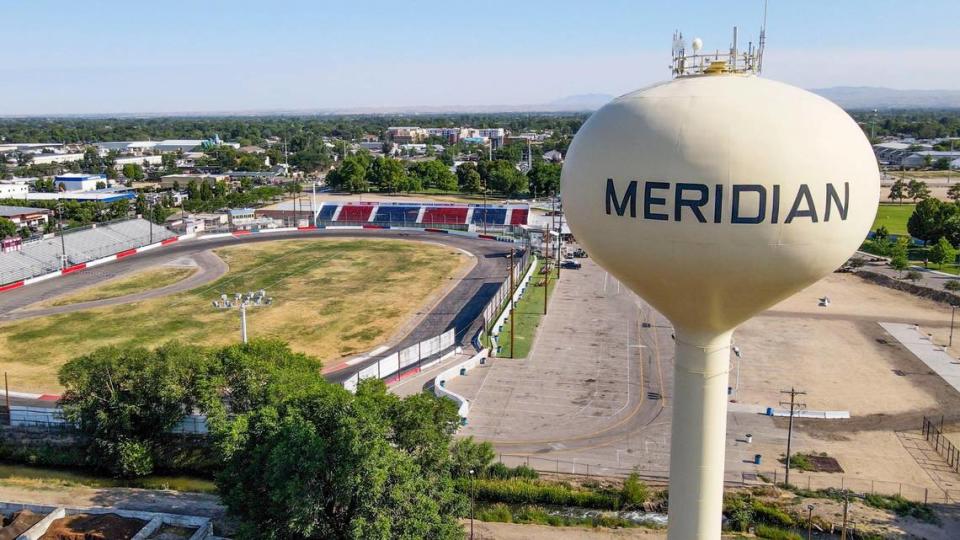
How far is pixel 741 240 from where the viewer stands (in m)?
15.7

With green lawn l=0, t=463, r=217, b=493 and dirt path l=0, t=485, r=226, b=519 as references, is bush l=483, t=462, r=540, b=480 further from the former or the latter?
green lawn l=0, t=463, r=217, b=493

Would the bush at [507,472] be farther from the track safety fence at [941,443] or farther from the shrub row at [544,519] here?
the track safety fence at [941,443]

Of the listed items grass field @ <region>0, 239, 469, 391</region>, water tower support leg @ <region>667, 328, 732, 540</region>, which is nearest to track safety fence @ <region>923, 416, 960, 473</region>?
water tower support leg @ <region>667, 328, 732, 540</region>

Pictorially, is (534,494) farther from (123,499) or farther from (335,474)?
(123,499)

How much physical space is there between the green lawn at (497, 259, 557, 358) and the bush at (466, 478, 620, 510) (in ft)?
60.9

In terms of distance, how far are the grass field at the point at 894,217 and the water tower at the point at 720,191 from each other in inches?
3697

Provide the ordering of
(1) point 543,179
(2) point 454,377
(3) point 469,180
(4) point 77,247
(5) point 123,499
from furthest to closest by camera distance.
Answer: (3) point 469,180, (1) point 543,179, (4) point 77,247, (2) point 454,377, (5) point 123,499

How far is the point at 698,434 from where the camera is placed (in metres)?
20.5

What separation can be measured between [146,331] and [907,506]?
2150 inches

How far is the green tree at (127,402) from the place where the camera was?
35625 millimetres

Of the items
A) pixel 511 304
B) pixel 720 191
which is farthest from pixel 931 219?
pixel 720 191

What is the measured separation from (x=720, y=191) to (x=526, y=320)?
46.5m

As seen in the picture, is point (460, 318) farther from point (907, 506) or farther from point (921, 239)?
point (921, 239)

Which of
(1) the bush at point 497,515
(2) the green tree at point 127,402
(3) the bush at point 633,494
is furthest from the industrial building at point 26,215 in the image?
(3) the bush at point 633,494
